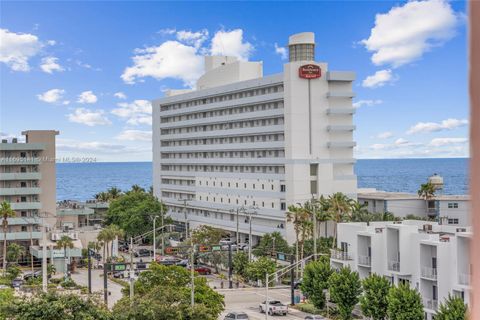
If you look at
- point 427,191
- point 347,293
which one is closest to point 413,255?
point 347,293

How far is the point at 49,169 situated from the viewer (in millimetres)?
71812

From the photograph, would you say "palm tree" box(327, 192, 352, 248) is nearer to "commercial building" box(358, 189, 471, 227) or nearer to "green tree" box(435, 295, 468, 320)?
"commercial building" box(358, 189, 471, 227)

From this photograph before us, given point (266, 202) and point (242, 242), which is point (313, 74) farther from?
point (242, 242)

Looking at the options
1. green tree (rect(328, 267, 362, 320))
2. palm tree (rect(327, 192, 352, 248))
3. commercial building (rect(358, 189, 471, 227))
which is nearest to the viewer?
green tree (rect(328, 267, 362, 320))

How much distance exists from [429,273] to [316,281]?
759 cm

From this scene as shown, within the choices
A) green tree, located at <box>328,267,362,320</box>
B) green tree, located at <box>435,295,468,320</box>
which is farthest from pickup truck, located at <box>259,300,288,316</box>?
green tree, located at <box>435,295,468,320</box>

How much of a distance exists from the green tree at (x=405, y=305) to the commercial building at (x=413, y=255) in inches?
81.6

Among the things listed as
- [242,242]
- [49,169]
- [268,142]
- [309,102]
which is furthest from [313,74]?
[49,169]

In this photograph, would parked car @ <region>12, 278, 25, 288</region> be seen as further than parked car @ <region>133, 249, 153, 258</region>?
No

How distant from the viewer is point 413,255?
3891 cm

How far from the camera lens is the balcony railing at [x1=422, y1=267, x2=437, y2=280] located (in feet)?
122

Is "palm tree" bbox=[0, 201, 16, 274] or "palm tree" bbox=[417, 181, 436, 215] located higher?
"palm tree" bbox=[417, 181, 436, 215]

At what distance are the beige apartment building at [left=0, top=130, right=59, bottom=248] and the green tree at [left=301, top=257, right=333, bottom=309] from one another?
110ft

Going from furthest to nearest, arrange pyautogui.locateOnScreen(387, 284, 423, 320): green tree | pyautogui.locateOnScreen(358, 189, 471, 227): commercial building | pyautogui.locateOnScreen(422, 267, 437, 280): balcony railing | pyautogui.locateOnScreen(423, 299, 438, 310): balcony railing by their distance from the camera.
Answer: pyautogui.locateOnScreen(358, 189, 471, 227): commercial building
pyautogui.locateOnScreen(422, 267, 437, 280): balcony railing
pyautogui.locateOnScreen(423, 299, 438, 310): balcony railing
pyautogui.locateOnScreen(387, 284, 423, 320): green tree
